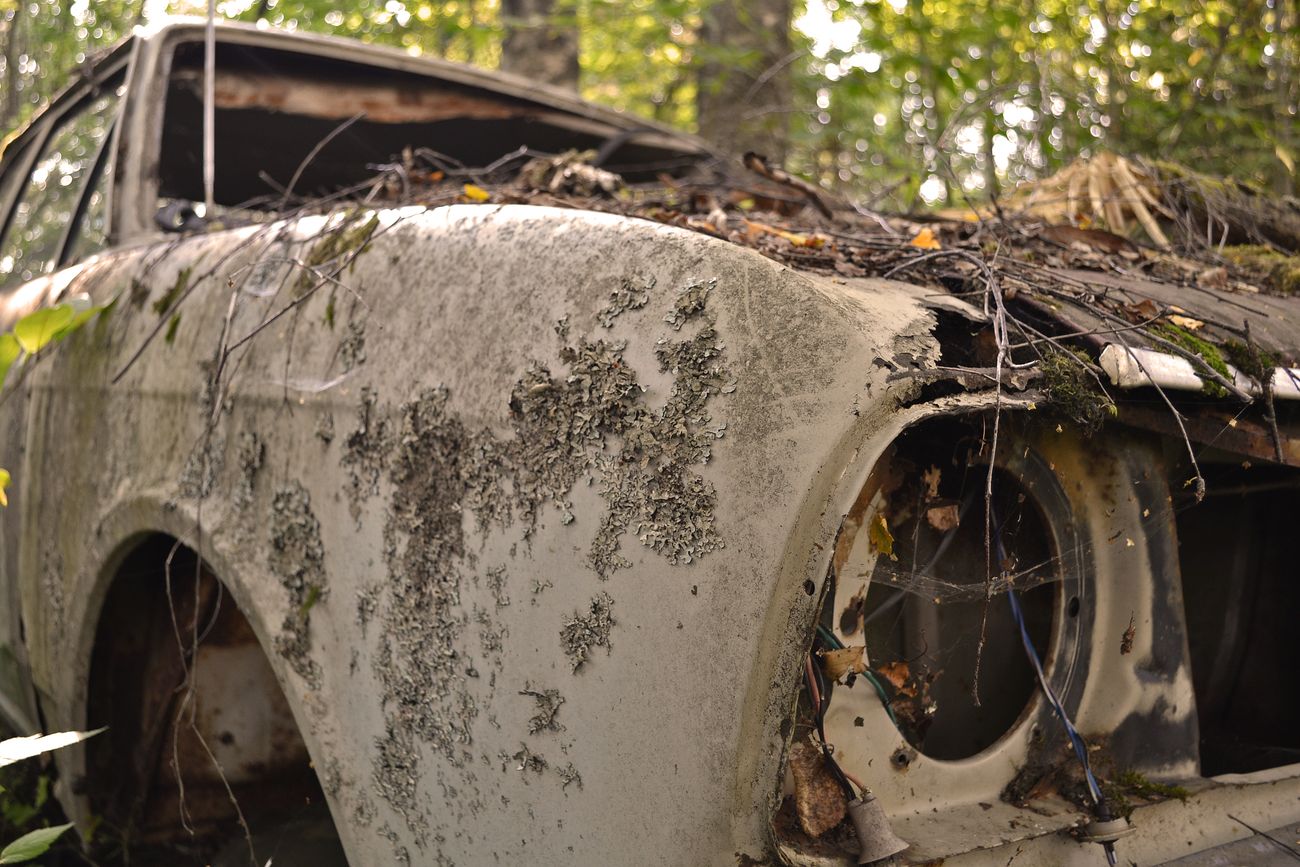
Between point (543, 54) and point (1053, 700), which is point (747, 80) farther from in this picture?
point (1053, 700)

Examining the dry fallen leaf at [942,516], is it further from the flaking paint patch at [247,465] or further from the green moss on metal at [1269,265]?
the green moss on metal at [1269,265]

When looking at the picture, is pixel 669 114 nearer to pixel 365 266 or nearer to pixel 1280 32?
pixel 1280 32

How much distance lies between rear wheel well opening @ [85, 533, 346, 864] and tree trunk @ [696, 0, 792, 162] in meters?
4.90

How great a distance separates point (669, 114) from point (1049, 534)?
804 cm

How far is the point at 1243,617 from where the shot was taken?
1.97 metres

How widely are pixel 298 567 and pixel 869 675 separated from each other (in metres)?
0.78

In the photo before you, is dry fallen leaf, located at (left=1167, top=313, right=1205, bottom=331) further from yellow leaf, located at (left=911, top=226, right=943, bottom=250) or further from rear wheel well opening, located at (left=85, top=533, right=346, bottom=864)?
rear wheel well opening, located at (left=85, top=533, right=346, bottom=864)

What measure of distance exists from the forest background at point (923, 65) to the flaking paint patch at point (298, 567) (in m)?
3.85

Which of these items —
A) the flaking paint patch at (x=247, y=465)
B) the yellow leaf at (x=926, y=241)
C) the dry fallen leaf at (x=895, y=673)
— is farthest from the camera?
the yellow leaf at (x=926, y=241)

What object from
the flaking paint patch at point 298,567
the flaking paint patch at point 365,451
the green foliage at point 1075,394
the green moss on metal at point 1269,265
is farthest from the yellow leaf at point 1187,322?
the flaking paint patch at point 298,567

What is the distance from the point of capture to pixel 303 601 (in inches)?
58.0

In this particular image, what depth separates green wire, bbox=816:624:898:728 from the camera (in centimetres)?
118

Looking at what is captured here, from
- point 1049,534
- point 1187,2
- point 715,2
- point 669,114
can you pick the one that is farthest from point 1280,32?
point 1049,534

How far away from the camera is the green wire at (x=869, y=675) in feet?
3.88
